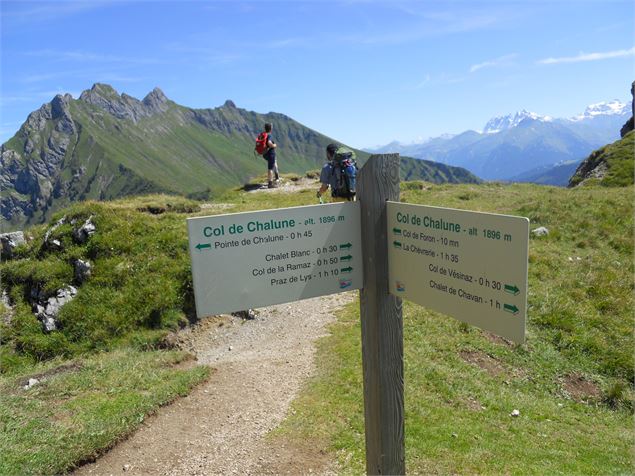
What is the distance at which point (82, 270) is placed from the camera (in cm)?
1441

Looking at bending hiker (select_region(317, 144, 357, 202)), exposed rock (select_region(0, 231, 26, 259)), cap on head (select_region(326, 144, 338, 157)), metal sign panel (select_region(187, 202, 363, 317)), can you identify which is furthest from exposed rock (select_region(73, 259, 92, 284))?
metal sign panel (select_region(187, 202, 363, 317))

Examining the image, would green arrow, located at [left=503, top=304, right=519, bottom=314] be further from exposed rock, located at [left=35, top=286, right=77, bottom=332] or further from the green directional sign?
exposed rock, located at [left=35, top=286, right=77, bottom=332]

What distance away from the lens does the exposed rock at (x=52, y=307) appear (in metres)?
12.9

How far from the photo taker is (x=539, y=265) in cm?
1557

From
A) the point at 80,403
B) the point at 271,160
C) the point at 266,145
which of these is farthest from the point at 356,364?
the point at 271,160

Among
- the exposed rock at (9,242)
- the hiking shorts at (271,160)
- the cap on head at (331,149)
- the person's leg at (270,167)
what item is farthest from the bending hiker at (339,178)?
the person's leg at (270,167)

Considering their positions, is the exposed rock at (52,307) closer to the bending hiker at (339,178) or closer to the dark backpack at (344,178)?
the bending hiker at (339,178)

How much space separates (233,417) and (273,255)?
5.11 meters

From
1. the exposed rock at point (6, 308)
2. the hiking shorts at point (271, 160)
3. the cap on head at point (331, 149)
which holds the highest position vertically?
the hiking shorts at point (271, 160)

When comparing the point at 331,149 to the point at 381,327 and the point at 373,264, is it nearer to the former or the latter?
the point at 373,264

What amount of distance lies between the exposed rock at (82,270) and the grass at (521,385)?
8.00 meters

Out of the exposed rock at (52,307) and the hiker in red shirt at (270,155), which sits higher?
the hiker in red shirt at (270,155)

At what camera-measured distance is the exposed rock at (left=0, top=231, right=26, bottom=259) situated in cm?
1728

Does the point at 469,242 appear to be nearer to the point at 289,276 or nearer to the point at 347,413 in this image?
the point at 289,276
